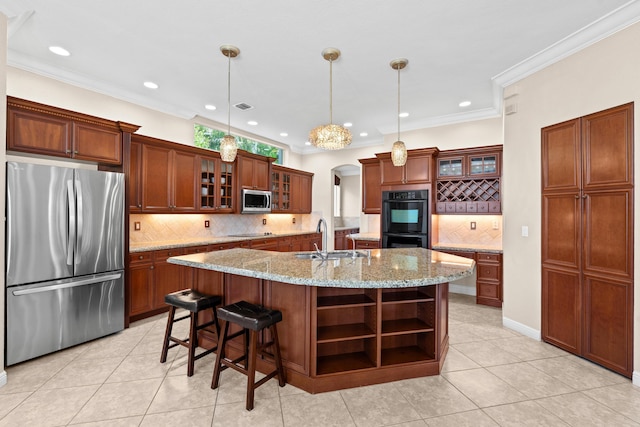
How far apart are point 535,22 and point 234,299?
358 centimetres

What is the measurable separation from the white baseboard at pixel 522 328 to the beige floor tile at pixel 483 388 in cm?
110

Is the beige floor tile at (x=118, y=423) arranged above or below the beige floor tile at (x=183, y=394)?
below

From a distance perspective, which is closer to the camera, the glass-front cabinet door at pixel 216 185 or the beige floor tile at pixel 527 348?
the beige floor tile at pixel 527 348

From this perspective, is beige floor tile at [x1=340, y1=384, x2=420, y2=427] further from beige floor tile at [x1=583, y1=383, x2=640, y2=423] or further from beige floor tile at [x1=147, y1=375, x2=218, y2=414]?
beige floor tile at [x1=583, y1=383, x2=640, y2=423]

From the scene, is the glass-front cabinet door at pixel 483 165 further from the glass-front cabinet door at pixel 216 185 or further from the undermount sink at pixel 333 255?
the glass-front cabinet door at pixel 216 185

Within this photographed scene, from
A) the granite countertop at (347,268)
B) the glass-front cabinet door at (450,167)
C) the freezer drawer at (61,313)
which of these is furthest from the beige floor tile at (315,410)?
the glass-front cabinet door at (450,167)

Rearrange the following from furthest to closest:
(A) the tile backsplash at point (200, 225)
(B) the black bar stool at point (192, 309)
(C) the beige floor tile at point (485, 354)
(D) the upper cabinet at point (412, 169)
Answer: (D) the upper cabinet at point (412, 169) < (A) the tile backsplash at point (200, 225) < (C) the beige floor tile at point (485, 354) < (B) the black bar stool at point (192, 309)

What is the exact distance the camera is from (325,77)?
3.69m

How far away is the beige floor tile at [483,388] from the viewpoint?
2158 millimetres

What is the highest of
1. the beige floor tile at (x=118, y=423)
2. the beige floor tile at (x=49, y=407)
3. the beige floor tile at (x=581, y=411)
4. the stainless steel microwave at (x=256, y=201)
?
the stainless steel microwave at (x=256, y=201)

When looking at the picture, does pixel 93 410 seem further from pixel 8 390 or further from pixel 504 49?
pixel 504 49

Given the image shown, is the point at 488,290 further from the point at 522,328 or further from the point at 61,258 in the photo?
the point at 61,258

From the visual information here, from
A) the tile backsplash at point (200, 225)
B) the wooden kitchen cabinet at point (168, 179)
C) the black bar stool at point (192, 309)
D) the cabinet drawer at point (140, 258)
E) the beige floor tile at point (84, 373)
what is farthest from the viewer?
the tile backsplash at point (200, 225)

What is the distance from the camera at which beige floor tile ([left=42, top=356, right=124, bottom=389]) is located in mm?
2373
